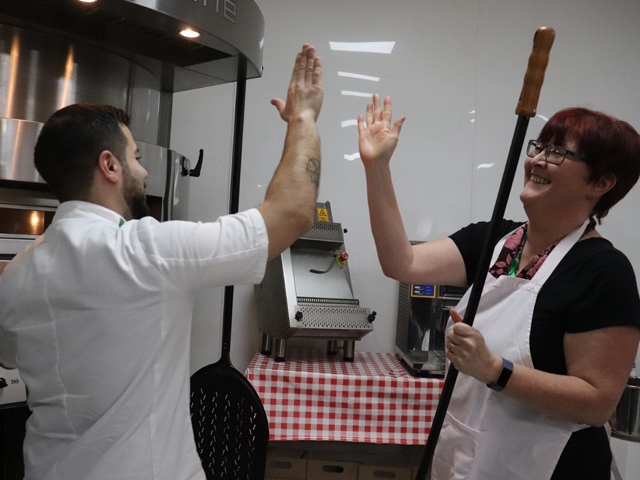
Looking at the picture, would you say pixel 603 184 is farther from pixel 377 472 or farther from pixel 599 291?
pixel 377 472

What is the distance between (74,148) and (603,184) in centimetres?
118

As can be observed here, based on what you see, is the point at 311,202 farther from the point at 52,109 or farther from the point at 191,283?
the point at 52,109

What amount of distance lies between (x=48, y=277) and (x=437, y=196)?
2.52 metres

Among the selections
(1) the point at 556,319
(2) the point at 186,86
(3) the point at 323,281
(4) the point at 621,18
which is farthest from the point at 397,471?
(4) the point at 621,18

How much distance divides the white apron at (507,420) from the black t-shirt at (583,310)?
0.02 meters

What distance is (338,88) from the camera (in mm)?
3400

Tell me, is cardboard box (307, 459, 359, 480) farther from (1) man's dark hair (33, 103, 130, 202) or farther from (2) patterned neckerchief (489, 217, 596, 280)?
(1) man's dark hair (33, 103, 130, 202)

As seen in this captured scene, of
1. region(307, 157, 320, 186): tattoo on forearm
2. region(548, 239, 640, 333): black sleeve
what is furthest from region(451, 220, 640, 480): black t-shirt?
region(307, 157, 320, 186): tattoo on forearm

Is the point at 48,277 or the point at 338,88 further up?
the point at 338,88

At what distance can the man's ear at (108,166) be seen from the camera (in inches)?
50.6

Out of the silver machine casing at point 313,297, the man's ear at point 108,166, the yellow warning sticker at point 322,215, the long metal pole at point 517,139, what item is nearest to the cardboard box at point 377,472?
the silver machine casing at point 313,297

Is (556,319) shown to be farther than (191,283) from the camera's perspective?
Yes

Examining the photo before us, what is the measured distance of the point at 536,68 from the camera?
1.24 m

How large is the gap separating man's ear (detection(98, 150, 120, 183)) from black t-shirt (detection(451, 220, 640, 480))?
952mm
